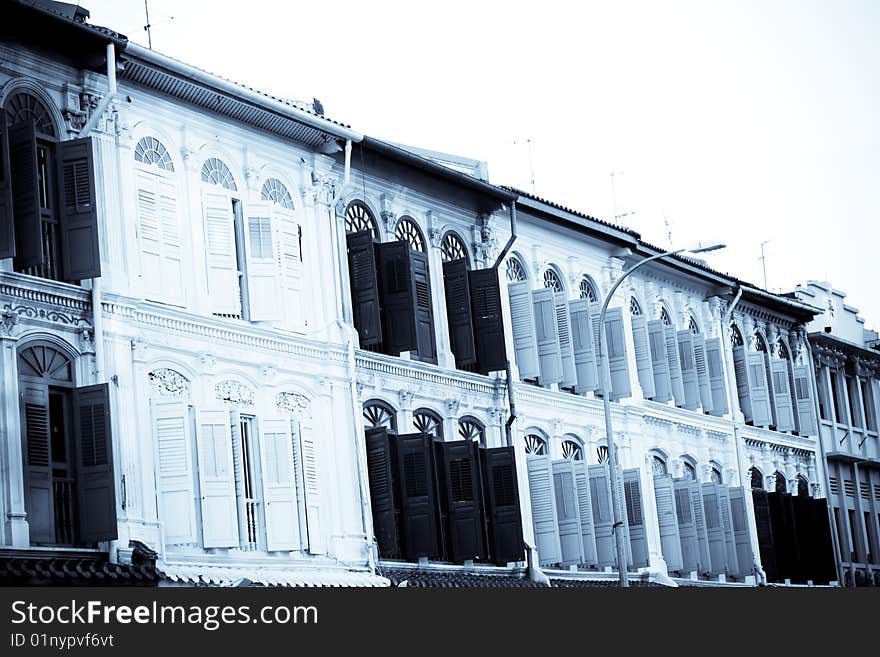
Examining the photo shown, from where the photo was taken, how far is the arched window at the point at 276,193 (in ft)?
90.6

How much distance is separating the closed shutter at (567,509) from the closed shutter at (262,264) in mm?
8648

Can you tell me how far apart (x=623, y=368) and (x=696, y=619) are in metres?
19.2

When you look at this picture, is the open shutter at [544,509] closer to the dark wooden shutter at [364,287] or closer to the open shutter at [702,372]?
the dark wooden shutter at [364,287]

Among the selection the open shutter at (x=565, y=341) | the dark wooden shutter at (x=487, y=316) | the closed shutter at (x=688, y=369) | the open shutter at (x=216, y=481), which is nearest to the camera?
the open shutter at (x=216, y=481)

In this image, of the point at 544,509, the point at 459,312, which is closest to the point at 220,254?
the point at 459,312

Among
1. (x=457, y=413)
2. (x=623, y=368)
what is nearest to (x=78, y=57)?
(x=457, y=413)

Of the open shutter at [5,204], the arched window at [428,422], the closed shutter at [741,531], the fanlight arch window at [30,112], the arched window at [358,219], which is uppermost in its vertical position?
the fanlight arch window at [30,112]

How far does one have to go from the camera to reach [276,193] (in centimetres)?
2784

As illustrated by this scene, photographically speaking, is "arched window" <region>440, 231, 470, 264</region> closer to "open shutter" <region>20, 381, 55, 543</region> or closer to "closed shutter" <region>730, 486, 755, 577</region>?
"closed shutter" <region>730, 486, 755, 577</region>

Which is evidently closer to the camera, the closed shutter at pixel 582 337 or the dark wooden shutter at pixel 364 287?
the dark wooden shutter at pixel 364 287

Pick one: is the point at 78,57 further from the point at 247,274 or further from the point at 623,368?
the point at 623,368

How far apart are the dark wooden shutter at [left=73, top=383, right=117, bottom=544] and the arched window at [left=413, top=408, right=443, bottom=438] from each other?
27.2 feet

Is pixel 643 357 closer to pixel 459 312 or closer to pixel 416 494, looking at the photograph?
pixel 459 312

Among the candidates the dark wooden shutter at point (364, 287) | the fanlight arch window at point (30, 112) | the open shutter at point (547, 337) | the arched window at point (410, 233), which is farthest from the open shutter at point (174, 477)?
the open shutter at point (547, 337)
